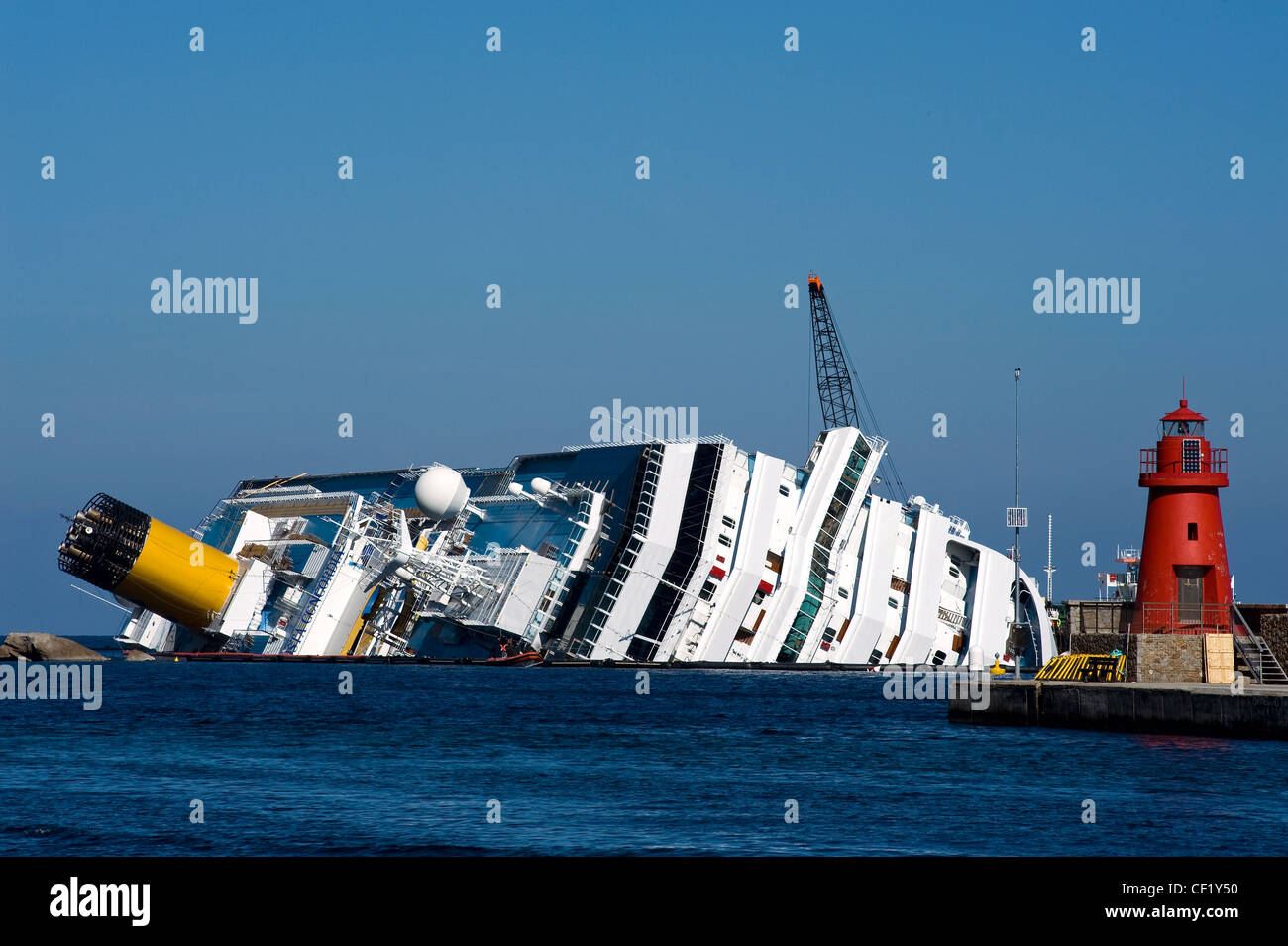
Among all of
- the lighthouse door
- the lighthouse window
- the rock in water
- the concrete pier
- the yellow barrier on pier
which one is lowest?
the rock in water

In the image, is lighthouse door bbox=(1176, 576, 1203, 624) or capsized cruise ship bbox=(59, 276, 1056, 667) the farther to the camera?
capsized cruise ship bbox=(59, 276, 1056, 667)

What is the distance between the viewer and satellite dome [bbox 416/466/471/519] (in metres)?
80.1

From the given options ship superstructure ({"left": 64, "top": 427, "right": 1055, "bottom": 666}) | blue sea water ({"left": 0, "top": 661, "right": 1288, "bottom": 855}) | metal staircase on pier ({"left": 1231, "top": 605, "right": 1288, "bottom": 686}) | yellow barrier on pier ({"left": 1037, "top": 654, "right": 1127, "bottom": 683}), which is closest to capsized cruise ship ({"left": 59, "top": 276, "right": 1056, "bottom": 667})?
ship superstructure ({"left": 64, "top": 427, "right": 1055, "bottom": 666})

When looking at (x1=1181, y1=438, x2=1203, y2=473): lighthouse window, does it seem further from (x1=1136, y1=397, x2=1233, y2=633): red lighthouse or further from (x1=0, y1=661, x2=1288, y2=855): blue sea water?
(x1=0, y1=661, x2=1288, y2=855): blue sea water

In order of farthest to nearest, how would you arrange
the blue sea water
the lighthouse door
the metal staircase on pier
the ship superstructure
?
1. the ship superstructure
2. the lighthouse door
3. the metal staircase on pier
4. the blue sea water

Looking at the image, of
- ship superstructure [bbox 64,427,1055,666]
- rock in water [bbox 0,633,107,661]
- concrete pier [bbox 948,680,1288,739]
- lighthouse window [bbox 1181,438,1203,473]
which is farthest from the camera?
rock in water [bbox 0,633,107,661]

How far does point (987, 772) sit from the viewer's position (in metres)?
32.6

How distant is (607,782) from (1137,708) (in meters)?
16.4

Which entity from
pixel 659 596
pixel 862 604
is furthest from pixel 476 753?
pixel 862 604

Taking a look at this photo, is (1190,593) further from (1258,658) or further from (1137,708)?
(1137,708)

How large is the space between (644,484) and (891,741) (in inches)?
1341

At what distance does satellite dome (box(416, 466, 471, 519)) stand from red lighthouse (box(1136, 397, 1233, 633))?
46.4m

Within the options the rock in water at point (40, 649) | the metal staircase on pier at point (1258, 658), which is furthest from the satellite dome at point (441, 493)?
the metal staircase on pier at point (1258, 658)
